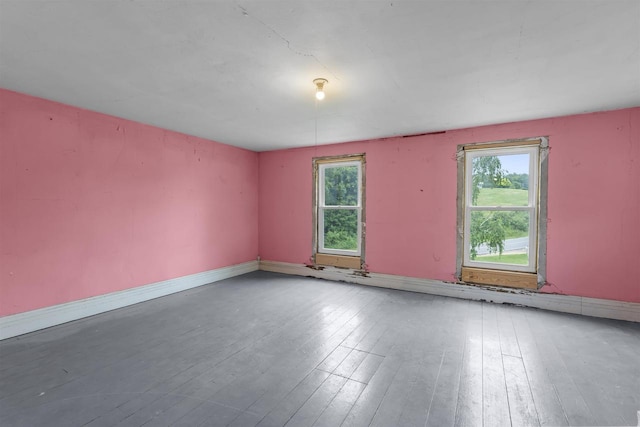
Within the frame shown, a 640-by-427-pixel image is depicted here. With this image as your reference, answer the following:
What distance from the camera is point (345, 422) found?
1749 millimetres

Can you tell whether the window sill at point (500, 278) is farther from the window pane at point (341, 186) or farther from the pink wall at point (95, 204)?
the pink wall at point (95, 204)

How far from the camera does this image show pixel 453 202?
4.29 meters

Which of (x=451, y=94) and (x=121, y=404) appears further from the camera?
(x=451, y=94)

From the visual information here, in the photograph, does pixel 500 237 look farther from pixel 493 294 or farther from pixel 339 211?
pixel 339 211

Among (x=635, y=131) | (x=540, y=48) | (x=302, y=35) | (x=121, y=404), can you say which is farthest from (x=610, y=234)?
(x=121, y=404)

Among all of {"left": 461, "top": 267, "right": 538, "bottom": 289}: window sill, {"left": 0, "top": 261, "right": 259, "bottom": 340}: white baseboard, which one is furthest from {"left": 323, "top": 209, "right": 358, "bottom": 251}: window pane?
{"left": 0, "top": 261, "right": 259, "bottom": 340}: white baseboard

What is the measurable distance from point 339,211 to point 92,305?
3717mm

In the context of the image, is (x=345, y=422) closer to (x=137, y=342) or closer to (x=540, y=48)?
(x=137, y=342)

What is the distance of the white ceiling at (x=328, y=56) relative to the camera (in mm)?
1706

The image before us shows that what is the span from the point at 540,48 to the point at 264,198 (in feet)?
15.8

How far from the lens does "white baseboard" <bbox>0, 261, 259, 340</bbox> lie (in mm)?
2912

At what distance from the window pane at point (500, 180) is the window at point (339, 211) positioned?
1.73 m

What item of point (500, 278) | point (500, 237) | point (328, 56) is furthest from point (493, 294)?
point (328, 56)

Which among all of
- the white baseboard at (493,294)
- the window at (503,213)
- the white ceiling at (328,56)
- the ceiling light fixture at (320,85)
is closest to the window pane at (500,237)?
the window at (503,213)
